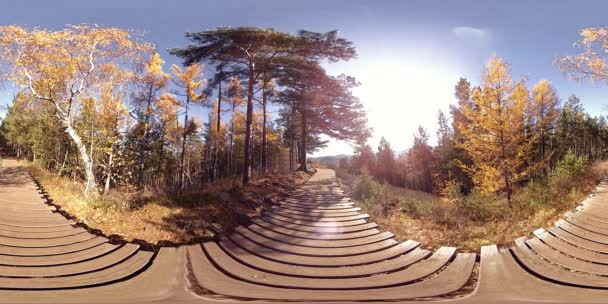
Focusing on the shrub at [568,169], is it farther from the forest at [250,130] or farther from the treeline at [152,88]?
the treeline at [152,88]

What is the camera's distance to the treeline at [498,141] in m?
15.5

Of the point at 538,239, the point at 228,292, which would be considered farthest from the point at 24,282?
the point at 538,239

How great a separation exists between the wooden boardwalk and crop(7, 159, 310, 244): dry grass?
2.76 ft

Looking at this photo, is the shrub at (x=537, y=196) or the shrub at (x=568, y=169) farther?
the shrub at (x=568, y=169)

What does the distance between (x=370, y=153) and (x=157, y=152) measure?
52.3m

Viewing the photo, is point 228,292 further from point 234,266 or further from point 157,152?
point 157,152

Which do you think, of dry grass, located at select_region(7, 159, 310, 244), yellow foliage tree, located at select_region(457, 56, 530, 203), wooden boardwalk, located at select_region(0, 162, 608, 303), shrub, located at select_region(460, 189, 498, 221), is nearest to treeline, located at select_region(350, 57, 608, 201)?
yellow foliage tree, located at select_region(457, 56, 530, 203)

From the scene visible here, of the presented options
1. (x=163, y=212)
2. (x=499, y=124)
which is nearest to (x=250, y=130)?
(x=163, y=212)

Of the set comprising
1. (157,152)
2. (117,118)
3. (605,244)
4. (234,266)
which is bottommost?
(234,266)

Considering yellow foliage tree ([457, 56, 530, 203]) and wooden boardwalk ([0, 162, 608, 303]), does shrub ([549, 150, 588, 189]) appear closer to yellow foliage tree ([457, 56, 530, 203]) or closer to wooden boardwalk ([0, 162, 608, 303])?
yellow foliage tree ([457, 56, 530, 203])

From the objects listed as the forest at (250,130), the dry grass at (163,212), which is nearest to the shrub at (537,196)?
the forest at (250,130)

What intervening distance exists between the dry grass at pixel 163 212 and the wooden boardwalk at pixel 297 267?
84 cm

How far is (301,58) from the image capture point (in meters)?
19.7

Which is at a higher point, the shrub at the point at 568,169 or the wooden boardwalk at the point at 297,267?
the shrub at the point at 568,169
